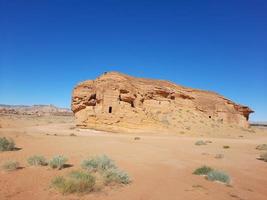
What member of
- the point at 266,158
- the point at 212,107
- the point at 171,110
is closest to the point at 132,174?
the point at 266,158

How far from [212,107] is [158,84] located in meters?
11.4

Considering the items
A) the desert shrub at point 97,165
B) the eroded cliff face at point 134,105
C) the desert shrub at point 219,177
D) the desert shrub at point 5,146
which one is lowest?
the desert shrub at point 219,177

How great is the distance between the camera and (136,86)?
3709cm

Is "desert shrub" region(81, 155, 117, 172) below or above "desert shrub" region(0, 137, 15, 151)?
below

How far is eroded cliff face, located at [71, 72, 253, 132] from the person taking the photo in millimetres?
32656

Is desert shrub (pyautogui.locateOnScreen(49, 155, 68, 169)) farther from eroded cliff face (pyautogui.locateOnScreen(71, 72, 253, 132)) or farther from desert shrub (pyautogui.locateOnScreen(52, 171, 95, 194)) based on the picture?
eroded cliff face (pyautogui.locateOnScreen(71, 72, 253, 132))

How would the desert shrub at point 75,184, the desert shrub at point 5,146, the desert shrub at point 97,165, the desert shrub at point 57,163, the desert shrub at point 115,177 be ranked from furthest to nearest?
1. the desert shrub at point 5,146
2. the desert shrub at point 57,163
3. the desert shrub at point 97,165
4. the desert shrub at point 115,177
5. the desert shrub at point 75,184

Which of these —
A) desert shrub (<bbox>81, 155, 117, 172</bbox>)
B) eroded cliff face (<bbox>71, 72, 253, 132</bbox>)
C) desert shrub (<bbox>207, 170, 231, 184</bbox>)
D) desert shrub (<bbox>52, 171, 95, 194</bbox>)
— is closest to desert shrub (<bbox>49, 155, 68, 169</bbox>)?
desert shrub (<bbox>81, 155, 117, 172</bbox>)

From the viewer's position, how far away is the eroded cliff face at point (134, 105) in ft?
107

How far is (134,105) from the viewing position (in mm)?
35344

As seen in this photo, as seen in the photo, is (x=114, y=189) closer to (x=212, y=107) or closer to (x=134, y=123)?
(x=134, y=123)

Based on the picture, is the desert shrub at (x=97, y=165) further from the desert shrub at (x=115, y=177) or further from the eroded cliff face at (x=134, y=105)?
the eroded cliff face at (x=134, y=105)

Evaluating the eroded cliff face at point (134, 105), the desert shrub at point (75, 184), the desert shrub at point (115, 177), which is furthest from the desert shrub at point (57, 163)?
the eroded cliff face at point (134, 105)

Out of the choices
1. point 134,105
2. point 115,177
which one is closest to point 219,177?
point 115,177
